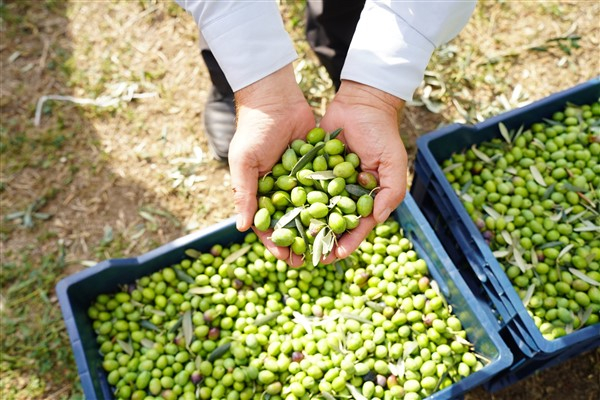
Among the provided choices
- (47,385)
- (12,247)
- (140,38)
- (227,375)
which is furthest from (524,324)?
(140,38)

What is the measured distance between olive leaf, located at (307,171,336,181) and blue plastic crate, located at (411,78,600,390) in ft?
2.73

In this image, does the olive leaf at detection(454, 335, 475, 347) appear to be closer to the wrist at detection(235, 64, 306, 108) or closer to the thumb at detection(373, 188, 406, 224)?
the thumb at detection(373, 188, 406, 224)

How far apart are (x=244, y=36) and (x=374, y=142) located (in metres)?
0.73

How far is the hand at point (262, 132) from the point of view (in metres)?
2.18

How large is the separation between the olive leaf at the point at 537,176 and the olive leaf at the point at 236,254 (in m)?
1.70

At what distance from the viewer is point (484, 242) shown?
2.59m

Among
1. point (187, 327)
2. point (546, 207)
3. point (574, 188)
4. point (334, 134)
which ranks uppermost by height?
point (334, 134)

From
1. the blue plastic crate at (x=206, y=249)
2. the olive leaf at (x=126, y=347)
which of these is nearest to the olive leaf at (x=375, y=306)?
Result: the blue plastic crate at (x=206, y=249)

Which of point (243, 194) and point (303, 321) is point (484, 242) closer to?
point (303, 321)

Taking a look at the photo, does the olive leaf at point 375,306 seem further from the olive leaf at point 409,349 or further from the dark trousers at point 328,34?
the dark trousers at point 328,34

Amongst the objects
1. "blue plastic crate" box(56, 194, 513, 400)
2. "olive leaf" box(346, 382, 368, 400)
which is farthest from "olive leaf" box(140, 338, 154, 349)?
"olive leaf" box(346, 382, 368, 400)

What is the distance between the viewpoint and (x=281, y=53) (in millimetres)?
2279

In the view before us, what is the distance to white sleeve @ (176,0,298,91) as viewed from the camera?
2.18 m

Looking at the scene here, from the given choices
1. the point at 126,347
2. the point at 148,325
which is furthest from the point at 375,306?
the point at 126,347
